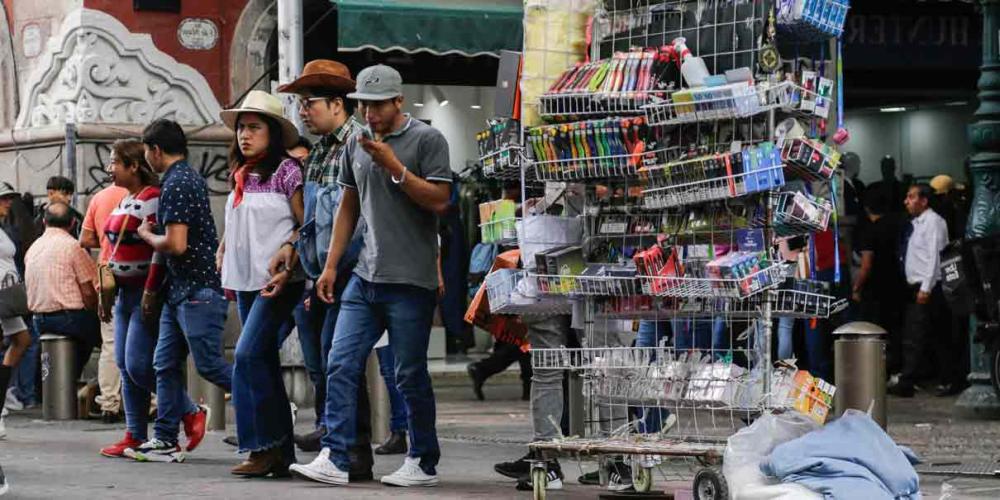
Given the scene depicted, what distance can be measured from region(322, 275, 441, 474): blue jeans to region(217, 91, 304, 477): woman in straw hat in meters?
0.66

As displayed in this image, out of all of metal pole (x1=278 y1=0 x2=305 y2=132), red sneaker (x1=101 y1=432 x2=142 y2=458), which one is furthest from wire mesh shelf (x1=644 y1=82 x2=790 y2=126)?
metal pole (x1=278 y1=0 x2=305 y2=132)

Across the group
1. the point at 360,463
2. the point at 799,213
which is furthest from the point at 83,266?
the point at 799,213

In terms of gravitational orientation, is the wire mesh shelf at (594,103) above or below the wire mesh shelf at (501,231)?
above

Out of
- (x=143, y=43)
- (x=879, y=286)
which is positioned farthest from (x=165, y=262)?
(x=879, y=286)

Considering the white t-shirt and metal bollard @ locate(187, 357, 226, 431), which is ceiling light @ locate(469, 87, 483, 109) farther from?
the white t-shirt

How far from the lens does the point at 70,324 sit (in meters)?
16.3

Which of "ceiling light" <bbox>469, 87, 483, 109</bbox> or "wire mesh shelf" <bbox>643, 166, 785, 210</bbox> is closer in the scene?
"wire mesh shelf" <bbox>643, 166, 785, 210</bbox>

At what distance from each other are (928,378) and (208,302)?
8841mm

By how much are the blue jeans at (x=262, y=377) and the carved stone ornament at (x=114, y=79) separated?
24.9 ft

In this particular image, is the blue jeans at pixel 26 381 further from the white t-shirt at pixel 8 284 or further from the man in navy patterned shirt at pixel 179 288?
the man in navy patterned shirt at pixel 179 288

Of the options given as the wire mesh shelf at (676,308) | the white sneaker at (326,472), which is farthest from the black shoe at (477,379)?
the wire mesh shelf at (676,308)

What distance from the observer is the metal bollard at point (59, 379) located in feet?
52.1

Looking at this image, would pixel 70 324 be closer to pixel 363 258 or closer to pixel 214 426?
pixel 214 426

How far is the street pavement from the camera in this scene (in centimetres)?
969
